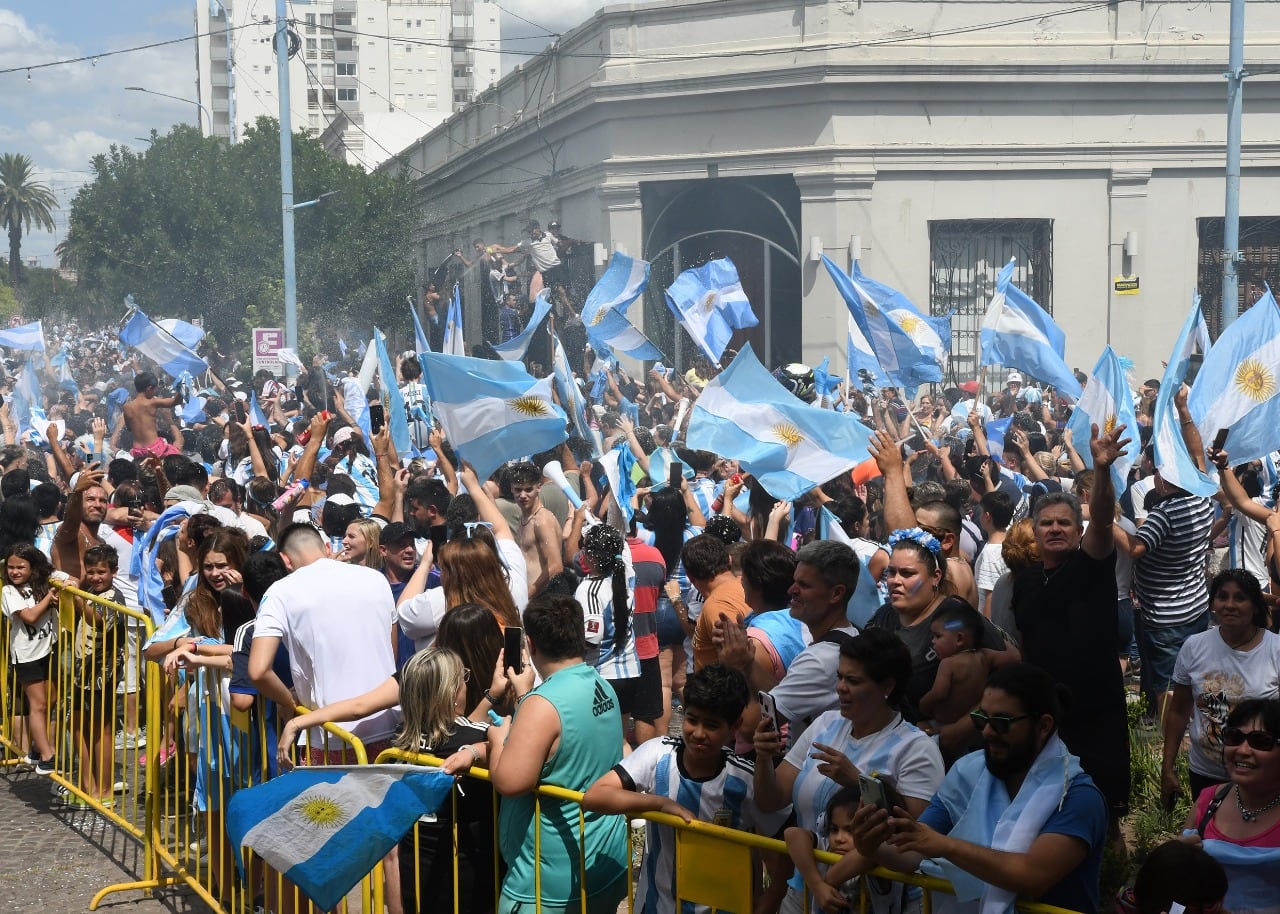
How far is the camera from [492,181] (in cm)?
3072

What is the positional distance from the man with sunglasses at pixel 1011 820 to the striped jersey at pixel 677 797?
56 centimetres

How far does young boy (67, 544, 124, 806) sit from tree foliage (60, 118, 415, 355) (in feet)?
97.3

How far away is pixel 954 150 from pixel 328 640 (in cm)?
1919

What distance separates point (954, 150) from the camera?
2294 cm

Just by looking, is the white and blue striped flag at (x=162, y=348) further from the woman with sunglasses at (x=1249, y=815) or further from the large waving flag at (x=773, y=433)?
the woman with sunglasses at (x=1249, y=815)

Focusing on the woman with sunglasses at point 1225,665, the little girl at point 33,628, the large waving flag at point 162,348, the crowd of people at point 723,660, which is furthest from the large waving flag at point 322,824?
the large waving flag at point 162,348

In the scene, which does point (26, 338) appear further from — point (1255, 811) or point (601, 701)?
point (1255, 811)

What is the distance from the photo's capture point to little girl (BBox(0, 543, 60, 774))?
782 cm

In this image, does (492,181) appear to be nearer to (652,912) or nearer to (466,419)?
(466,419)

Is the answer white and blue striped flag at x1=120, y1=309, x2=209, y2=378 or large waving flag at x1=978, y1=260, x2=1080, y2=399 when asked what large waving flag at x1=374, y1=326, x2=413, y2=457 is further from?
white and blue striped flag at x1=120, y1=309, x2=209, y2=378

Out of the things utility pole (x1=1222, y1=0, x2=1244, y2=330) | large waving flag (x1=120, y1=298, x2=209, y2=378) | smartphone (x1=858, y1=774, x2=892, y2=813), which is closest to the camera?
smartphone (x1=858, y1=774, x2=892, y2=813)

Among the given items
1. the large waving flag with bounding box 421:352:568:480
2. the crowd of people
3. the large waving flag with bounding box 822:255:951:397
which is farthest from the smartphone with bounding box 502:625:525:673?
the large waving flag with bounding box 822:255:951:397

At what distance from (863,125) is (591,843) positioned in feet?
65.1

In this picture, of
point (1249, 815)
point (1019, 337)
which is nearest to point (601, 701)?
point (1249, 815)
